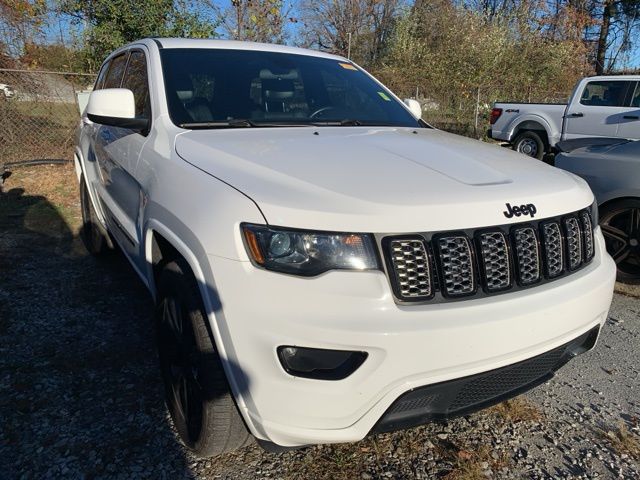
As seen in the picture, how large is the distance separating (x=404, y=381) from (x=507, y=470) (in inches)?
36.4

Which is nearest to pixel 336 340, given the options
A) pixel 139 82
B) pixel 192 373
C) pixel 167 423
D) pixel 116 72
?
pixel 192 373

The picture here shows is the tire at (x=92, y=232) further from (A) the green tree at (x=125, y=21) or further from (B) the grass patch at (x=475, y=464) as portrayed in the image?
(A) the green tree at (x=125, y=21)

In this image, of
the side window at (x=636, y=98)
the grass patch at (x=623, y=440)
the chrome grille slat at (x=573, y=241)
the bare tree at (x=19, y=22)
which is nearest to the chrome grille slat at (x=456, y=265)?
the chrome grille slat at (x=573, y=241)

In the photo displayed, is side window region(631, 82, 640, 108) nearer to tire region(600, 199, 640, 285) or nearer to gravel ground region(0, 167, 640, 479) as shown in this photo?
tire region(600, 199, 640, 285)

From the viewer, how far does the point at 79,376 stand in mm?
2793

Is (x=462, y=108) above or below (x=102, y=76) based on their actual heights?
below

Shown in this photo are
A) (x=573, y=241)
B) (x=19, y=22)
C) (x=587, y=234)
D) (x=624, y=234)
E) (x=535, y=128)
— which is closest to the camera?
(x=573, y=241)

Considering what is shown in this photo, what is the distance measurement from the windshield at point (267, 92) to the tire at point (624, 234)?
Answer: 198 centimetres

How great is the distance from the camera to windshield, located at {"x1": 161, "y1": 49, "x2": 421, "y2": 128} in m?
2.77

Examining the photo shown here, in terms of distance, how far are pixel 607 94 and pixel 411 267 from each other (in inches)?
411

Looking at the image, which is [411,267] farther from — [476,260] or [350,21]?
[350,21]

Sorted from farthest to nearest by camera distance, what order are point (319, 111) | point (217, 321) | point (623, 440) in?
point (319, 111) → point (623, 440) → point (217, 321)

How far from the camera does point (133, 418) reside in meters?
2.46

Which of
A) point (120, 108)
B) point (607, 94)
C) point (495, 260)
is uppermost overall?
point (120, 108)
